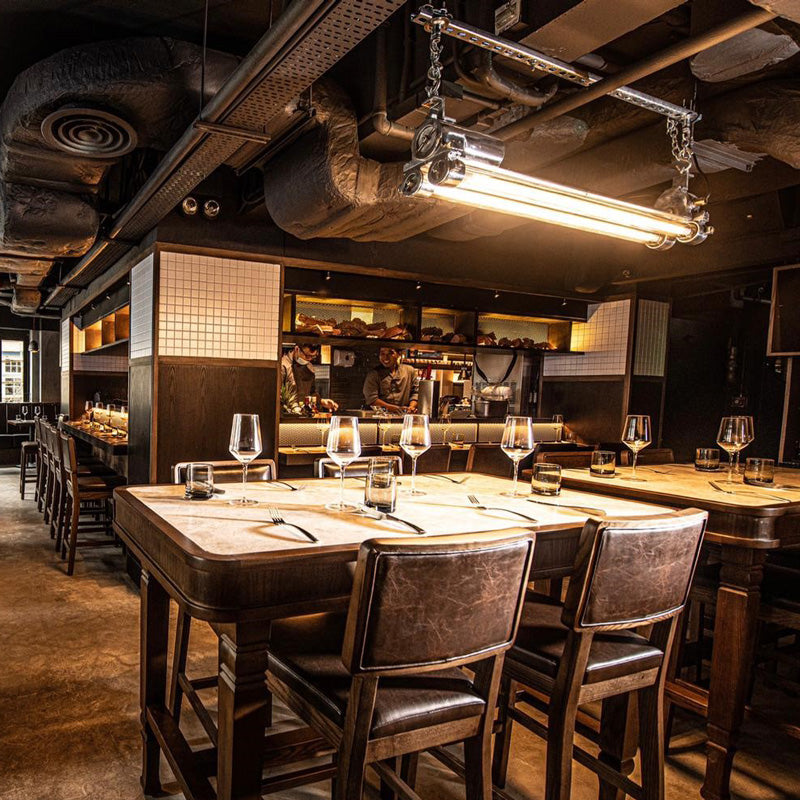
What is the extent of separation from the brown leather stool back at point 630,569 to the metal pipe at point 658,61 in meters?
1.46

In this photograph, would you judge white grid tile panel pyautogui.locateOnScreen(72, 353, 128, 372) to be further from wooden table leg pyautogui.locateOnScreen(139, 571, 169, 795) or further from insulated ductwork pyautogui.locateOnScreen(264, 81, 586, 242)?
wooden table leg pyautogui.locateOnScreen(139, 571, 169, 795)

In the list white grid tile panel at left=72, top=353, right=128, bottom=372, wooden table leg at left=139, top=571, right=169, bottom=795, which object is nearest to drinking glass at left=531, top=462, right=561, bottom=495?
wooden table leg at left=139, top=571, right=169, bottom=795

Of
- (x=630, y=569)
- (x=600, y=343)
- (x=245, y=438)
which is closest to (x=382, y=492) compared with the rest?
(x=245, y=438)

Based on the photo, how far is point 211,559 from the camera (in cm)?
133

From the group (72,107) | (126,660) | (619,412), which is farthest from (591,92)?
(619,412)

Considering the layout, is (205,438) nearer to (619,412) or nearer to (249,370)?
(249,370)

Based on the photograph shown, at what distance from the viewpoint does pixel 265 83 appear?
2.40 m

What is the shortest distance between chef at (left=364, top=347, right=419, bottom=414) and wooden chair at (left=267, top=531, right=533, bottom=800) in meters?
5.36

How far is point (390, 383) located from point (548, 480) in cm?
486

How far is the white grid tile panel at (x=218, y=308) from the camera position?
15.8 feet

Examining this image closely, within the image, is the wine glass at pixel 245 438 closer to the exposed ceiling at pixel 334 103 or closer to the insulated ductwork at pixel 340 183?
the exposed ceiling at pixel 334 103

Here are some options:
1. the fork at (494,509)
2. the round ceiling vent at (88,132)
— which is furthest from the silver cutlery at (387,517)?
the round ceiling vent at (88,132)

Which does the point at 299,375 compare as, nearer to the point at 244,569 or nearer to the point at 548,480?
the point at 548,480

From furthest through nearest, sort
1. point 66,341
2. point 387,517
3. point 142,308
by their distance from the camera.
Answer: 1. point 66,341
2. point 142,308
3. point 387,517
